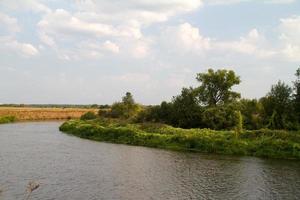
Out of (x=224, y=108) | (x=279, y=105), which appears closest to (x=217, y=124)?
(x=224, y=108)

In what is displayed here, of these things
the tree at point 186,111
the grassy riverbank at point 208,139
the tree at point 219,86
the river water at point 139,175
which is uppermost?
the tree at point 219,86

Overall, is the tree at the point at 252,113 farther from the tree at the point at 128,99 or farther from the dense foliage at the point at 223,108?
the tree at the point at 128,99

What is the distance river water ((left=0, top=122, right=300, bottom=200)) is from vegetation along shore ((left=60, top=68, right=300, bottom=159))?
3.80 meters

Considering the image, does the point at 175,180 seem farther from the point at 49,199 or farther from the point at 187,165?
the point at 49,199

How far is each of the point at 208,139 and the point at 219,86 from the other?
25.6m

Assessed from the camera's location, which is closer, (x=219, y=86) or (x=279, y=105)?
(x=279, y=105)

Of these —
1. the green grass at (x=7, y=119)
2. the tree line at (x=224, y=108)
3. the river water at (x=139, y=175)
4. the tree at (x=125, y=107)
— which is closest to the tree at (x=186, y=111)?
the tree line at (x=224, y=108)

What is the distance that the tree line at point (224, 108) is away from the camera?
56.0 meters

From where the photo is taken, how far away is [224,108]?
62750 mm

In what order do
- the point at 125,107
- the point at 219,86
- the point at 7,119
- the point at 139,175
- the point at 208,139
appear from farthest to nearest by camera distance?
the point at 7,119 → the point at 125,107 → the point at 219,86 → the point at 208,139 → the point at 139,175

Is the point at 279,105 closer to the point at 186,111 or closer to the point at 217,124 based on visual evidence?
the point at 217,124

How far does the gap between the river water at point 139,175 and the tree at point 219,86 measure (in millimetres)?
27524

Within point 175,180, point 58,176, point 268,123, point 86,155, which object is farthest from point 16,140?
point 268,123

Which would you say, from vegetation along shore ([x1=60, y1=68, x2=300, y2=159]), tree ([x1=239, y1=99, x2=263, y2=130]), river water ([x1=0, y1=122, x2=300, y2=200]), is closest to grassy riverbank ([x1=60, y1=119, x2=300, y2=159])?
vegetation along shore ([x1=60, y1=68, x2=300, y2=159])
